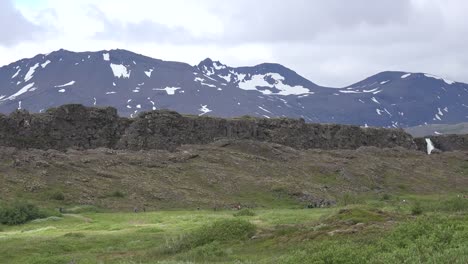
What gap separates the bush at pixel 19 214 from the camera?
5838cm

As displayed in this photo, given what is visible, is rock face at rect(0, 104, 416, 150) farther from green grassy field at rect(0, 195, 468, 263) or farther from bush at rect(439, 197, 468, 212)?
bush at rect(439, 197, 468, 212)

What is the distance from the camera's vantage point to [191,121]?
369 feet

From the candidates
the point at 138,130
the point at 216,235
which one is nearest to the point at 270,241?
the point at 216,235

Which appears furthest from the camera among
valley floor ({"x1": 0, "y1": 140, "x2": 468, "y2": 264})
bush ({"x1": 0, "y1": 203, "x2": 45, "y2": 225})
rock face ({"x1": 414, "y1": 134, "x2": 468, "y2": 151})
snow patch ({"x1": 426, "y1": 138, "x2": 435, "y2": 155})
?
rock face ({"x1": 414, "y1": 134, "x2": 468, "y2": 151})

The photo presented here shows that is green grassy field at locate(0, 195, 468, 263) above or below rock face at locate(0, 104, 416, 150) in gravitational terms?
below

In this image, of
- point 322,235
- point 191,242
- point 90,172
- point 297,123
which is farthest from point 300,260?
point 297,123

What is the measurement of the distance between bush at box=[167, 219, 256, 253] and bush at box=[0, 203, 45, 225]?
29982mm

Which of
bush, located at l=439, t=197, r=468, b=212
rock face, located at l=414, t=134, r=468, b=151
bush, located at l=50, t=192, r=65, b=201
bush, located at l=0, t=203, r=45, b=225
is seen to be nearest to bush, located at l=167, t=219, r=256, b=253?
bush, located at l=439, t=197, r=468, b=212

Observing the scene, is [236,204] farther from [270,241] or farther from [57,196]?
[270,241]

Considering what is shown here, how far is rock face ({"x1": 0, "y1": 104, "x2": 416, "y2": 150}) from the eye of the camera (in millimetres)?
98562

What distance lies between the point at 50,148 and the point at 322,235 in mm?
77560

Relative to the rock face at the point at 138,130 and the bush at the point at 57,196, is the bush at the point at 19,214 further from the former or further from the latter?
the rock face at the point at 138,130

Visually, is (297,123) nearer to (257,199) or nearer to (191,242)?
(257,199)

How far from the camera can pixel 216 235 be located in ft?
113
